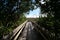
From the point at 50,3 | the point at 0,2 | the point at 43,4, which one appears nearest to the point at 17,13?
the point at 0,2

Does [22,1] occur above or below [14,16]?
above

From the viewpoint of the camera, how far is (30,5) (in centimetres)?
958

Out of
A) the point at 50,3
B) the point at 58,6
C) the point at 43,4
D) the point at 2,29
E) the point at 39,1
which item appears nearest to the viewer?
the point at 58,6

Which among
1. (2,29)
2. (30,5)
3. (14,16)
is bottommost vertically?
(2,29)

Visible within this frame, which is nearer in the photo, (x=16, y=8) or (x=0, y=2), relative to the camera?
(x=0, y=2)

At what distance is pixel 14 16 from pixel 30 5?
4.26 ft

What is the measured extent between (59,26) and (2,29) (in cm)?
367

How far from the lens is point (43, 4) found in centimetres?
787

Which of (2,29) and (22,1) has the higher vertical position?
(22,1)

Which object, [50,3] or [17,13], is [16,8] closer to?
[17,13]

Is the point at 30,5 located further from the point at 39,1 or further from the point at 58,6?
the point at 58,6

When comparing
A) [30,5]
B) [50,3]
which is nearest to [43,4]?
[50,3]

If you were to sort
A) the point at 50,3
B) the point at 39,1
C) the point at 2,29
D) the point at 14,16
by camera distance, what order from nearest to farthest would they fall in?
the point at 50,3, the point at 39,1, the point at 2,29, the point at 14,16

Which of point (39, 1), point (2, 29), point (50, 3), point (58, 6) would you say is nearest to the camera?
point (58, 6)
